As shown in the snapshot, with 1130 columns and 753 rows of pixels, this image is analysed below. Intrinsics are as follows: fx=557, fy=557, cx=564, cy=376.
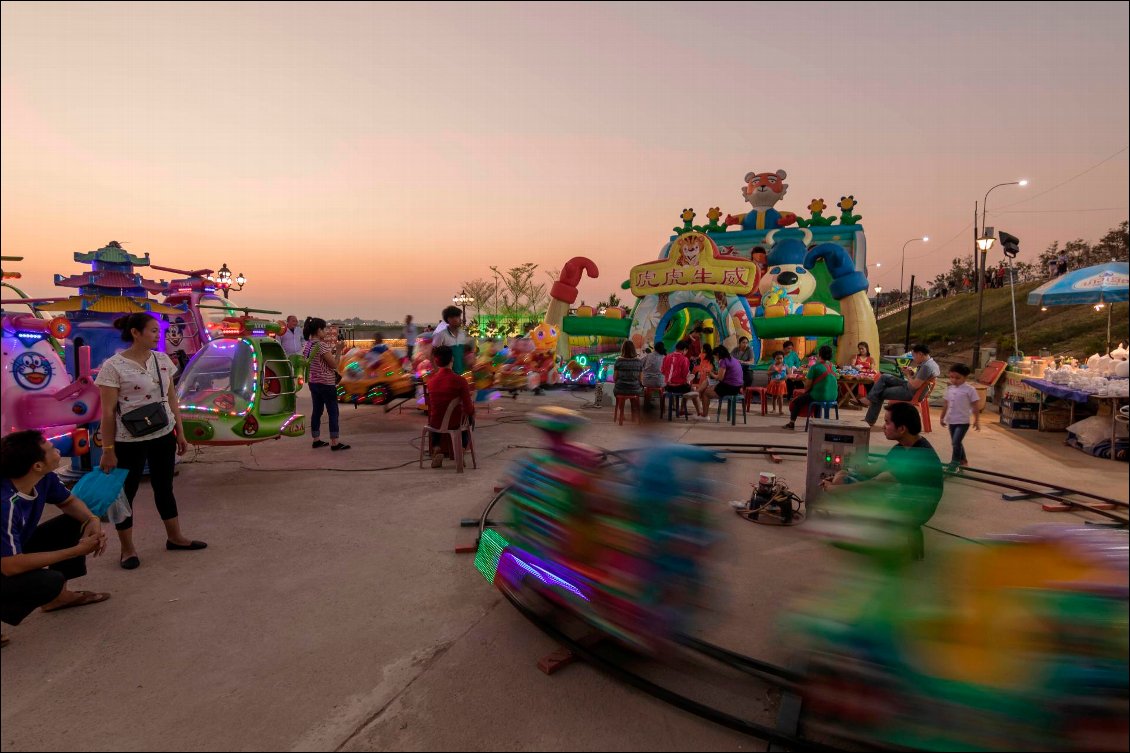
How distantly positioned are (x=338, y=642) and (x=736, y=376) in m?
8.10

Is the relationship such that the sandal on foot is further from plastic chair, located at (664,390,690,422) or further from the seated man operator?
plastic chair, located at (664,390,690,422)

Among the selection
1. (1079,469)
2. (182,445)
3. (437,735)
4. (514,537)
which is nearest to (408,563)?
(514,537)

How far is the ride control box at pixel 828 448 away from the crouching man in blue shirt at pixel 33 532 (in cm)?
518

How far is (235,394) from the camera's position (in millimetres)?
6059

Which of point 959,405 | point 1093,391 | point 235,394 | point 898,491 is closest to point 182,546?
point 235,394

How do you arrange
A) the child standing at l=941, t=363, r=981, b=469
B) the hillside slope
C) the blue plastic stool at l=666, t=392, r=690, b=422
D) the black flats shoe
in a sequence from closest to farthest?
the black flats shoe, the child standing at l=941, t=363, r=981, b=469, the blue plastic stool at l=666, t=392, r=690, b=422, the hillside slope

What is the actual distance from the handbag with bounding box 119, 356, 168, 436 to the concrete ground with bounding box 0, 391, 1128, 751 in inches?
37.4

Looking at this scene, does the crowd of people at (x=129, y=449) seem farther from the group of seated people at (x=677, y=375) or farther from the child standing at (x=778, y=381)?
the child standing at (x=778, y=381)

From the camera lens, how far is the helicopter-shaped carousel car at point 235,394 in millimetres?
5750

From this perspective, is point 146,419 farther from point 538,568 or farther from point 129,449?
point 538,568

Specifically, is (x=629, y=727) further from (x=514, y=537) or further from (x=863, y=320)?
(x=863, y=320)

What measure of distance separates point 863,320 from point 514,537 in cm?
1355

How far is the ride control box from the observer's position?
495 cm

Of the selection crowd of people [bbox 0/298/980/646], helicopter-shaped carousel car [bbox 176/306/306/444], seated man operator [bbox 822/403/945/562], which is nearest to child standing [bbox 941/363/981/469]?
crowd of people [bbox 0/298/980/646]
